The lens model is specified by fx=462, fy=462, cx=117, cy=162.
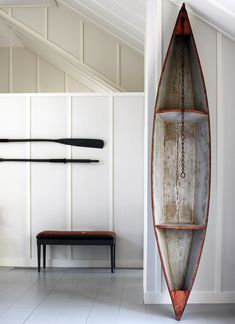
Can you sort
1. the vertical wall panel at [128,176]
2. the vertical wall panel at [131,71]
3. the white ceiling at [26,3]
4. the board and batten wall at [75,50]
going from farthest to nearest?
the vertical wall panel at [131,71]
the board and batten wall at [75,50]
the white ceiling at [26,3]
the vertical wall panel at [128,176]

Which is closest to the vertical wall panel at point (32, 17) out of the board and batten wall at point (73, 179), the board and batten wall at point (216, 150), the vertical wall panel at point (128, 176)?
the board and batten wall at point (73, 179)

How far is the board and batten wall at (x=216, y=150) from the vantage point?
14.0 ft

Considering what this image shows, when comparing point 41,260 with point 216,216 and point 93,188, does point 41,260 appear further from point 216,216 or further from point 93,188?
point 216,216

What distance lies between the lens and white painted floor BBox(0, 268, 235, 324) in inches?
152

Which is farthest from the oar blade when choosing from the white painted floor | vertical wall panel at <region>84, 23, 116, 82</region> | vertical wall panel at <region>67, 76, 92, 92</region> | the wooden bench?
vertical wall panel at <region>67, 76, 92, 92</region>

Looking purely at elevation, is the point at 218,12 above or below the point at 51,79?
below

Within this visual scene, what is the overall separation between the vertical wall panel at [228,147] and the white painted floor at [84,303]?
0.32 m

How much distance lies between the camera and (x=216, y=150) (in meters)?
4.30

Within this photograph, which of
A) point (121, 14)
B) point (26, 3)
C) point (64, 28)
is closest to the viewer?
point (121, 14)

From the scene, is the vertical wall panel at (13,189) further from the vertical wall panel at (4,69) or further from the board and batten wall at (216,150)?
the vertical wall panel at (4,69)

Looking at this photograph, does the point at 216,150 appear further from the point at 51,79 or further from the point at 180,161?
the point at 51,79

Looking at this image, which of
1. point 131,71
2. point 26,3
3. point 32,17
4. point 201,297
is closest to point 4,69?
point 32,17

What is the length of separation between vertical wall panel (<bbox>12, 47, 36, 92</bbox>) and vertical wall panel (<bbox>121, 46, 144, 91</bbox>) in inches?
73.0

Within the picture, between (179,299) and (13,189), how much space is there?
3.05 meters
